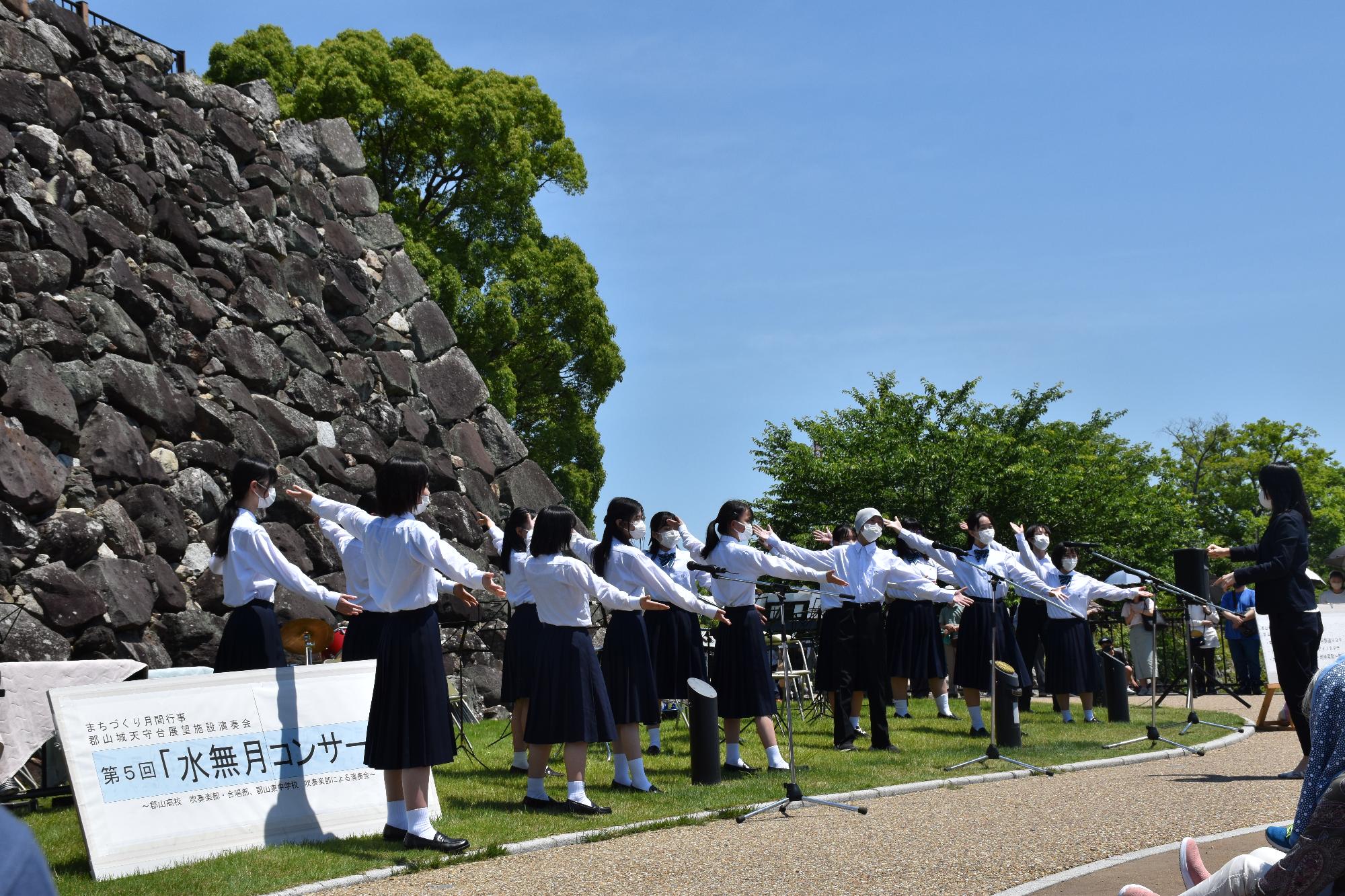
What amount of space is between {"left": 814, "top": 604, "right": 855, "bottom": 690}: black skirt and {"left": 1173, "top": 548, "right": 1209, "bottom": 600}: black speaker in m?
3.86

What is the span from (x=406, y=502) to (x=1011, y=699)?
6354 millimetres

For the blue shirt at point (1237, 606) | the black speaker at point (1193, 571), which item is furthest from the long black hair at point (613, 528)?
the blue shirt at point (1237, 606)

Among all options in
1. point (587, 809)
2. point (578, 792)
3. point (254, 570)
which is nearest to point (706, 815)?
point (587, 809)

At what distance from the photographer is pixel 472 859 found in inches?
276

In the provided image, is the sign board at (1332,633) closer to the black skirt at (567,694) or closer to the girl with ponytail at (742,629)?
the girl with ponytail at (742,629)

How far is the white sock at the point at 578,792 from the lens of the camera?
27.6 feet

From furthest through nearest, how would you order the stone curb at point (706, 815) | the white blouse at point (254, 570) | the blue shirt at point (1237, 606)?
the blue shirt at point (1237, 606) < the white blouse at point (254, 570) < the stone curb at point (706, 815)

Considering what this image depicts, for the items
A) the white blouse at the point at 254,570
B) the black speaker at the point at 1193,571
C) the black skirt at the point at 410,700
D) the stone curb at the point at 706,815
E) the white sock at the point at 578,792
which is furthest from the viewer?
the black speaker at the point at 1193,571

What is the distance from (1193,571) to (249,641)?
9780 millimetres

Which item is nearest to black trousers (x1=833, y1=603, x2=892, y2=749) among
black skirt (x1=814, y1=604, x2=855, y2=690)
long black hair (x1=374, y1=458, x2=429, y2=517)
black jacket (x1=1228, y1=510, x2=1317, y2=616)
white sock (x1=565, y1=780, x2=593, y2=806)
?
black skirt (x1=814, y1=604, x2=855, y2=690)

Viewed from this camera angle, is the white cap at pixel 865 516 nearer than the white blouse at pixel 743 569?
No

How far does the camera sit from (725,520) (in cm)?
1024

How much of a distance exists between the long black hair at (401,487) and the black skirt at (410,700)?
64 cm

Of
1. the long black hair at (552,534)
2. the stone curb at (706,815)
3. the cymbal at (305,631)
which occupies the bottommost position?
the stone curb at (706,815)
